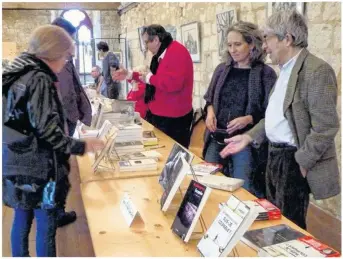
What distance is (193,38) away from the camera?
554cm

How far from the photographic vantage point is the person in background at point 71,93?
2832mm

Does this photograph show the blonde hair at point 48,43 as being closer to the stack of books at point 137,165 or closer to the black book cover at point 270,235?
the stack of books at point 137,165

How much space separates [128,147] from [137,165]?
380 millimetres

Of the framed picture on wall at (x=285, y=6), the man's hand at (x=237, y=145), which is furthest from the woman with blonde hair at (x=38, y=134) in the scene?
the framed picture on wall at (x=285, y=6)

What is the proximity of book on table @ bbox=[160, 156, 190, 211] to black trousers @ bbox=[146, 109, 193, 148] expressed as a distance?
1648mm

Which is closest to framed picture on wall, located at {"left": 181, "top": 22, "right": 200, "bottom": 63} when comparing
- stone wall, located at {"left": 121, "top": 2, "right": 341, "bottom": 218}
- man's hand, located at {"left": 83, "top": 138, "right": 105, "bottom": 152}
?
stone wall, located at {"left": 121, "top": 2, "right": 341, "bottom": 218}

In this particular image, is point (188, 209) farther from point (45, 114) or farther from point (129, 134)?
point (129, 134)

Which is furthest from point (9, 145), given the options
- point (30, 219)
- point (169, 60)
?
point (169, 60)

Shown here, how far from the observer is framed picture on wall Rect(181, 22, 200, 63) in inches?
213

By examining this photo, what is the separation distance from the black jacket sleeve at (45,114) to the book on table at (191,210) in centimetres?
67

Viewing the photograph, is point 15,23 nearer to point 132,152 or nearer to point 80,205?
point 80,205

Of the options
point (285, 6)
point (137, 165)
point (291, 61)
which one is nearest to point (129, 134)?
point (137, 165)

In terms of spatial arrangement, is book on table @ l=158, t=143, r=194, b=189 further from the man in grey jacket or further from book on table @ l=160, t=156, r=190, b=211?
the man in grey jacket

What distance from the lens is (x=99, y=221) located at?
1653mm
